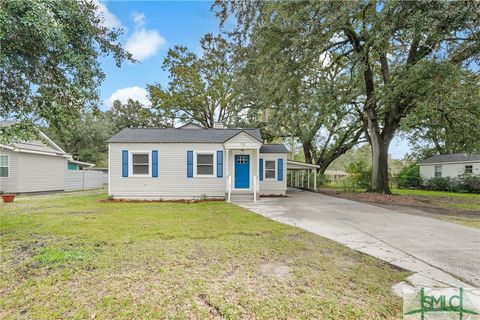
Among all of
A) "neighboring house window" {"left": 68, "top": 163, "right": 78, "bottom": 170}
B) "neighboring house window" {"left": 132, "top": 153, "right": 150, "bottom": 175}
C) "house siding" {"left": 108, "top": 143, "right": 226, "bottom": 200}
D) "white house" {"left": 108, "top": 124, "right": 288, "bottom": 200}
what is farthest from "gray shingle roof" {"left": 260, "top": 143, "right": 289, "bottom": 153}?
"neighboring house window" {"left": 68, "top": 163, "right": 78, "bottom": 170}

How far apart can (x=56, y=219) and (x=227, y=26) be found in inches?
421

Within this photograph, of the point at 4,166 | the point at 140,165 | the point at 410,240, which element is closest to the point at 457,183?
the point at 410,240

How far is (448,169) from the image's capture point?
21.7 m

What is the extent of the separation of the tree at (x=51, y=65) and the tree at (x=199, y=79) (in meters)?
17.4

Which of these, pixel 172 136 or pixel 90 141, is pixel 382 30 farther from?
pixel 90 141

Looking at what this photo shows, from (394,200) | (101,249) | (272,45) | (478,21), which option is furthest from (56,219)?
(478,21)

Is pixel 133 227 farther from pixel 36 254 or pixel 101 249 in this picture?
pixel 36 254

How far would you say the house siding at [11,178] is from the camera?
13469 mm

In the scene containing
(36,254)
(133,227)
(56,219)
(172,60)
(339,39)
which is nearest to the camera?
(36,254)

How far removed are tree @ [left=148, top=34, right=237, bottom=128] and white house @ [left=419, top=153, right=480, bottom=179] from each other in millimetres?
19768

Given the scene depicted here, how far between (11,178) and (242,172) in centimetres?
1281

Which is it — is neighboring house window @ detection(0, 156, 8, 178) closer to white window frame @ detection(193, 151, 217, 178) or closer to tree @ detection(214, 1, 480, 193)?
white window frame @ detection(193, 151, 217, 178)

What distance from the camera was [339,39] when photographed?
12766 mm

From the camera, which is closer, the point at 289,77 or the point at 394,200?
the point at 289,77
